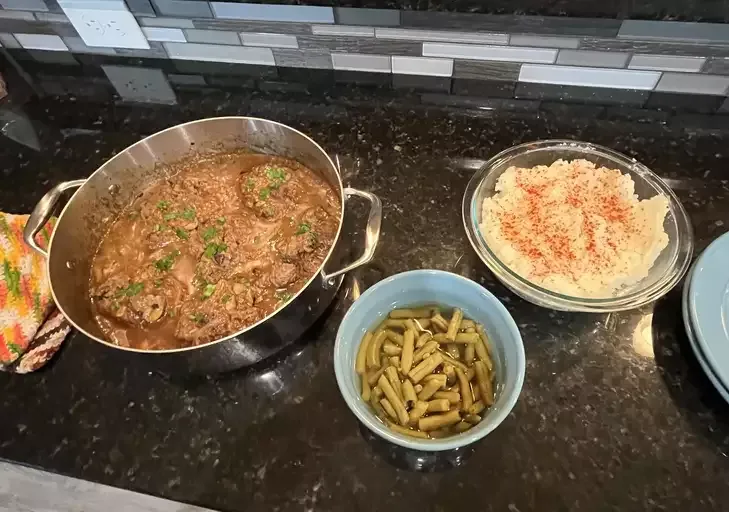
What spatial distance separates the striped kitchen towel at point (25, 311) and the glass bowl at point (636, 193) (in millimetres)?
698

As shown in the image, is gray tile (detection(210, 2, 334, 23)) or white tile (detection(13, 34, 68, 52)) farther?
white tile (detection(13, 34, 68, 52))

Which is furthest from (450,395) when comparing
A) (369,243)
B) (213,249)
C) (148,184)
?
(148,184)

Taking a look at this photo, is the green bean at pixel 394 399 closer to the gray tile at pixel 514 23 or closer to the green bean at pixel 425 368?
the green bean at pixel 425 368

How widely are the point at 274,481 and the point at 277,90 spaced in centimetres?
81

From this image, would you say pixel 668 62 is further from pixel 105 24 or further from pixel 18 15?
pixel 18 15

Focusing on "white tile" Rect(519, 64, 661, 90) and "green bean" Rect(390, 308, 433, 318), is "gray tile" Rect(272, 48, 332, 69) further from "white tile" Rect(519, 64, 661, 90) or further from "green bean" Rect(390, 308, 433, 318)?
"green bean" Rect(390, 308, 433, 318)

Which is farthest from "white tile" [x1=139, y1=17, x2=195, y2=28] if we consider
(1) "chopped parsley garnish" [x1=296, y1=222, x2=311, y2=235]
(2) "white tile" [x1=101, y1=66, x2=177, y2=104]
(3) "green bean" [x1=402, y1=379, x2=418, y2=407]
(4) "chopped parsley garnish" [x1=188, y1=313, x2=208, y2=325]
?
(3) "green bean" [x1=402, y1=379, x2=418, y2=407]

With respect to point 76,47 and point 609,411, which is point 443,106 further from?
point 76,47

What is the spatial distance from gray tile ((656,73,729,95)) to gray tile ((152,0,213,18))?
0.90 metres

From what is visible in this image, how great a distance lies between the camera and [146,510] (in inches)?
33.2

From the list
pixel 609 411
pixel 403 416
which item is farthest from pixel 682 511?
pixel 403 416

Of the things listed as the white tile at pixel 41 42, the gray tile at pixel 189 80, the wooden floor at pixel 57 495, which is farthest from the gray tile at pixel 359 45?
the wooden floor at pixel 57 495

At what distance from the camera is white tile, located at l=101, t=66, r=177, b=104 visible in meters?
1.23

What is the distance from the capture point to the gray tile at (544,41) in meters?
1.01
